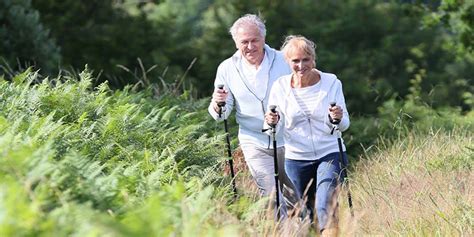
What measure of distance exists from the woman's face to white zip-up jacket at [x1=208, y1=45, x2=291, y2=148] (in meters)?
0.67

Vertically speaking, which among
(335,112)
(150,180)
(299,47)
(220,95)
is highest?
(299,47)

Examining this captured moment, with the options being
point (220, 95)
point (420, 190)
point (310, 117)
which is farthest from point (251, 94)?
point (420, 190)

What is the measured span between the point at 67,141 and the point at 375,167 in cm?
403

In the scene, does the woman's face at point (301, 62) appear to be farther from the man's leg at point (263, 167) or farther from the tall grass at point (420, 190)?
the tall grass at point (420, 190)

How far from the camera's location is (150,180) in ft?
19.7

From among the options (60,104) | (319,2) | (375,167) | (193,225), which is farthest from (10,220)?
(319,2)

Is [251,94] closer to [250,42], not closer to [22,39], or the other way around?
[250,42]

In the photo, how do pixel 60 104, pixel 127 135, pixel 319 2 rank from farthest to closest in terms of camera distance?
pixel 319 2
pixel 60 104
pixel 127 135

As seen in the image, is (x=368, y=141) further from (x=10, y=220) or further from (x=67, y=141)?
(x=10, y=220)

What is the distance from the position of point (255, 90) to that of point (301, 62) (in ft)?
2.68

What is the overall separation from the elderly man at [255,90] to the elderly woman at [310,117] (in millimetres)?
410

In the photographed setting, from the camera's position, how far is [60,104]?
9.34m

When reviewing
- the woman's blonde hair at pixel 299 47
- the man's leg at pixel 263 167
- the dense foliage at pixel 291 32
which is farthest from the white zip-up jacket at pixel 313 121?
the dense foliage at pixel 291 32

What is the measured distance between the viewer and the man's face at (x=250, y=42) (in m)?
7.95
